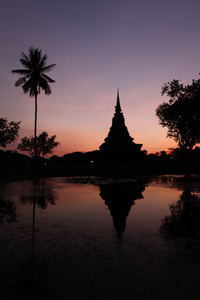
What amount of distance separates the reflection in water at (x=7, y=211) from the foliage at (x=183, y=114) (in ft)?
94.1

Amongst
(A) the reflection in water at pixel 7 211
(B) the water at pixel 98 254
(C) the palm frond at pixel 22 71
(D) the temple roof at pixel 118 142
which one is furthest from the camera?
(D) the temple roof at pixel 118 142

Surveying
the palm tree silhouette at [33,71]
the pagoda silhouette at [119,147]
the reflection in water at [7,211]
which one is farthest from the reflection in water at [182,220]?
the pagoda silhouette at [119,147]

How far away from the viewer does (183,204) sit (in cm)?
884

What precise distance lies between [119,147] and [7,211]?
4062cm

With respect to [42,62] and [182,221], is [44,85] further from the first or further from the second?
[182,221]

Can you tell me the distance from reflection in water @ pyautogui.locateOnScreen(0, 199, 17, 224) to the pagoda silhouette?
37653 millimetres

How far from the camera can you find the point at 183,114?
35.3 meters

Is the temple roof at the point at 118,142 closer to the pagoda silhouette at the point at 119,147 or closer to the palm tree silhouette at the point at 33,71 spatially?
the pagoda silhouette at the point at 119,147

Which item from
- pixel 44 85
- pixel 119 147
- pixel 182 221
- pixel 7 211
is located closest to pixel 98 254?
pixel 182 221

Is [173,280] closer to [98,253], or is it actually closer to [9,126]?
[98,253]

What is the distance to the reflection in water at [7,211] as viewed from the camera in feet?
20.8

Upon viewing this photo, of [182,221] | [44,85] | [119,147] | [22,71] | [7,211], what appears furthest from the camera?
[119,147]

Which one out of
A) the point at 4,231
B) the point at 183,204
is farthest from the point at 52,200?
the point at 183,204

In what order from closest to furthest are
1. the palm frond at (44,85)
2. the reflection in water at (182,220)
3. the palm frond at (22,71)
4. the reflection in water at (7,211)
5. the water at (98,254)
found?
the water at (98,254) → the reflection in water at (182,220) → the reflection in water at (7,211) → the palm frond at (22,71) → the palm frond at (44,85)
